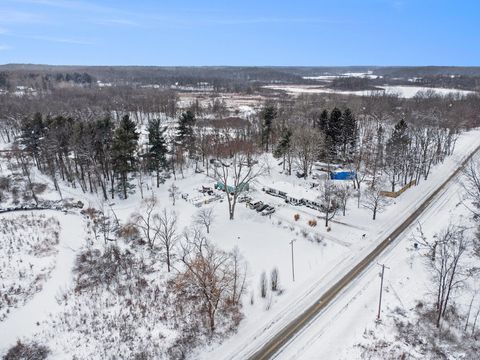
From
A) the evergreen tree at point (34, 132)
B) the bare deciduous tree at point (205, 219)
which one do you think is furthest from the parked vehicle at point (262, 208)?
the evergreen tree at point (34, 132)

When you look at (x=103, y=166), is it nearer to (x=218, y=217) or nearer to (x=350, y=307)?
(x=218, y=217)

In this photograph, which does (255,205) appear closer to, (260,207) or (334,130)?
(260,207)

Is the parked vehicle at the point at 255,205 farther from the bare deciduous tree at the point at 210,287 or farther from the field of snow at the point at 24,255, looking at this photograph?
the field of snow at the point at 24,255

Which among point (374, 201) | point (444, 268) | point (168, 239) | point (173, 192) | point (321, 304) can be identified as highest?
point (374, 201)

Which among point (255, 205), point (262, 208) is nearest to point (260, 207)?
point (262, 208)

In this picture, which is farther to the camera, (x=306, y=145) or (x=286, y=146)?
(x=286, y=146)

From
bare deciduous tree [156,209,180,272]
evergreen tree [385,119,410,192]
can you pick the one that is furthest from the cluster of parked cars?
evergreen tree [385,119,410,192]
